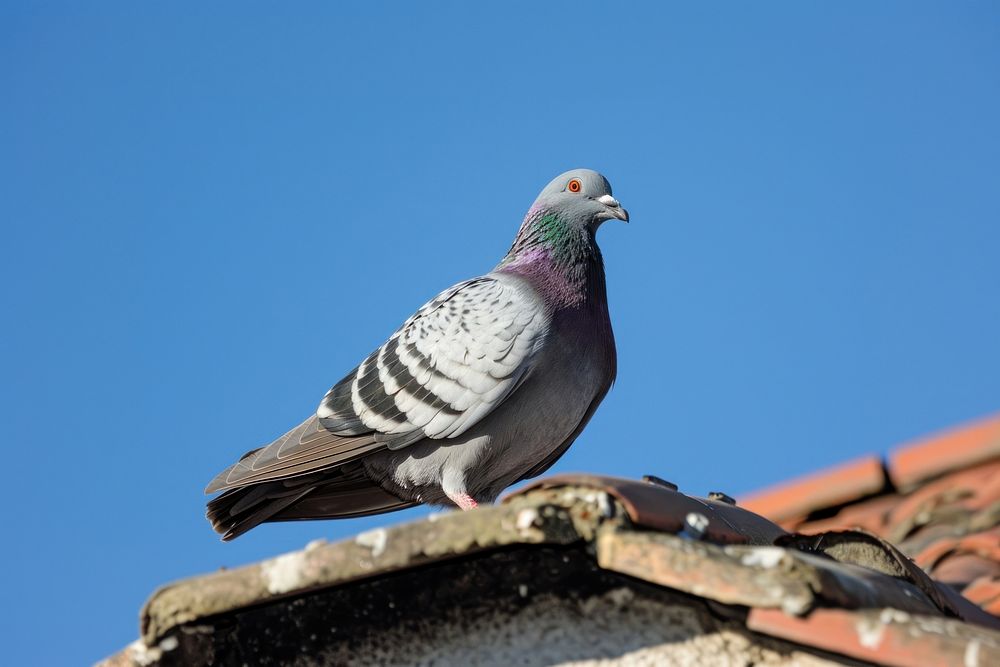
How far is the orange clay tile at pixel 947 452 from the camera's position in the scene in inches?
245

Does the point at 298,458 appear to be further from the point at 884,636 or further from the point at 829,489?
the point at 884,636

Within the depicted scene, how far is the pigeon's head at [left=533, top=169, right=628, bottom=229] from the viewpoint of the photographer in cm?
580

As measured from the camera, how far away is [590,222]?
5.80m

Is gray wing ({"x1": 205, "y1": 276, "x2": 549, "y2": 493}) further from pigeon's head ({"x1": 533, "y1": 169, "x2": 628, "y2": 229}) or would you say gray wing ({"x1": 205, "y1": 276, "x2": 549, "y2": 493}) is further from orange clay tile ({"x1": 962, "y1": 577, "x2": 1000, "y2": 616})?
orange clay tile ({"x1": 962, "y1": 577, "x2": 1000, "y2": 616})

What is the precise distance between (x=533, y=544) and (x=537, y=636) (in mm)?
339

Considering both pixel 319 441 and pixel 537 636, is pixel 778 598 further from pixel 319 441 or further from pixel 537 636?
pixel 319 441

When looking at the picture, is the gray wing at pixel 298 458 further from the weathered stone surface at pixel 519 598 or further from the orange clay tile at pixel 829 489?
the orange clay tile at pixel 829 489

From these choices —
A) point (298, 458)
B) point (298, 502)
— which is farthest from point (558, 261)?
point (298, 502)

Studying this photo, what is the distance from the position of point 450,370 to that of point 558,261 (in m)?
0.77

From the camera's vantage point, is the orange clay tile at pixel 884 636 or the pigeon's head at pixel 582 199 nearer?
the orange clay tile at pixel 884 636

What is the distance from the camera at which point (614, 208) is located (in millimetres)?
5824

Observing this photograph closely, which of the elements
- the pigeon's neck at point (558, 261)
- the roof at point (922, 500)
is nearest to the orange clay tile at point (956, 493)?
the roof at point (922, 500)

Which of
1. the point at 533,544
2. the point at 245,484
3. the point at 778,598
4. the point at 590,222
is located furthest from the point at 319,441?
the point at 778,598

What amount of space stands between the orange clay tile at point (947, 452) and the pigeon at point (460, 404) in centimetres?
188
